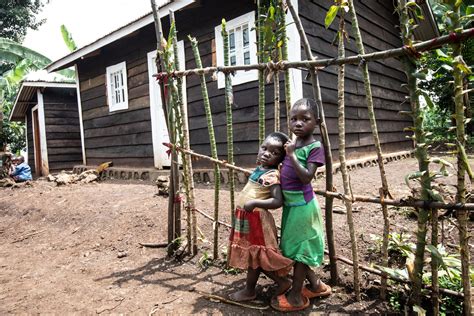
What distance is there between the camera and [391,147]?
794cm

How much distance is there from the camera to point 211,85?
588 cm

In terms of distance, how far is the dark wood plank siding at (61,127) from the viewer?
10898 mm

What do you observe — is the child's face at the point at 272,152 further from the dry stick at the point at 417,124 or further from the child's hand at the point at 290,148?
the dry stick at the point at 417,124

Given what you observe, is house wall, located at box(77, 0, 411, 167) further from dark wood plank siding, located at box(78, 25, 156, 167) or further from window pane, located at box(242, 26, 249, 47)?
window pane, located at box(242, 26, 249, 47)

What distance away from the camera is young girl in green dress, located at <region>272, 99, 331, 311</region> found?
1.74 meters

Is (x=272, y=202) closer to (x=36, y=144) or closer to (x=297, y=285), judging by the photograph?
(x=297, y=285)

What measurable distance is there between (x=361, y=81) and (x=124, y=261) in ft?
19.7

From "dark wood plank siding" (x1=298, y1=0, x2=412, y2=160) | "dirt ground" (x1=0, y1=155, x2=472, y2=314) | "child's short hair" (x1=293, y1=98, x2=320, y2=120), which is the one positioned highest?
"dark wood plank siding" (x1=298, y1=0, x2=412, y2=160)

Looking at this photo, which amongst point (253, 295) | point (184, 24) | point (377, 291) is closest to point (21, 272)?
point (253, 295)

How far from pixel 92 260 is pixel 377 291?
258 centimetres

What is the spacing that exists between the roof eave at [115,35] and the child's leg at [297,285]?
4595mm

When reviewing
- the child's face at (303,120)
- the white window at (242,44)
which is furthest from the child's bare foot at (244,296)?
the white window at (242,44)

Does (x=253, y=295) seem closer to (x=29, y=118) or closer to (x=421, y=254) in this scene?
(x=421, y=254)

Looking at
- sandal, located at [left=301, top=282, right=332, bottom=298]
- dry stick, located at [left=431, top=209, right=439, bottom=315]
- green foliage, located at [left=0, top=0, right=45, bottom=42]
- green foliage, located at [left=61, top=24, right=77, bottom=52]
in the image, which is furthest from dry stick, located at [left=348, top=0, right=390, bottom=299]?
green foliage, located at [left=0, top=0, right=45, bottom=42]
